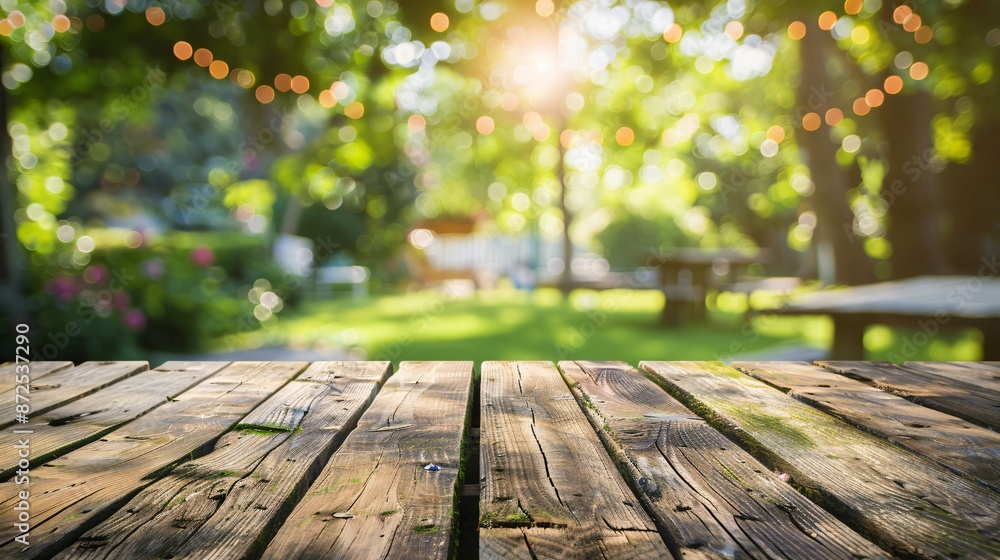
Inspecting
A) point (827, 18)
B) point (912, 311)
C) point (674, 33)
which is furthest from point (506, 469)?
point (674, 33)

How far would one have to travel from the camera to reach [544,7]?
5.76 meters

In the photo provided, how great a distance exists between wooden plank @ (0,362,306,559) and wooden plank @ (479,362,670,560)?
0.58 m

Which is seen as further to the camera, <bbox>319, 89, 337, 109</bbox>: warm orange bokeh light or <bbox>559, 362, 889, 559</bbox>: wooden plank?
<bbox>319, 89, 337, 109</bbox>: warm orange bokeh light

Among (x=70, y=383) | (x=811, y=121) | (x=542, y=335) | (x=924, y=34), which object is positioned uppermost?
(x=924, y=34)

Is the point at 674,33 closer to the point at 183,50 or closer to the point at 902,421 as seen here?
the point at 183,50

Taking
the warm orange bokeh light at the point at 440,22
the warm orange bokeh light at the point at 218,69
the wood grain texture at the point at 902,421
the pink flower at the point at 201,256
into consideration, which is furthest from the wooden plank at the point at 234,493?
the pink flower at the point at 201,256

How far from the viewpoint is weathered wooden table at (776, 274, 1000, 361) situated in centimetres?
389

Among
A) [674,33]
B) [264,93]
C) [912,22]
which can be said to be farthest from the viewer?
[674,33]

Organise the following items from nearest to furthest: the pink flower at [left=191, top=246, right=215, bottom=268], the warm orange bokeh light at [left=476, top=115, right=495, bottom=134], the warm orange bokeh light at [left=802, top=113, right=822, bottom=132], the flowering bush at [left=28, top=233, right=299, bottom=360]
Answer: the flowering bush at [left=28, top=233, right=299, bottom=360]
the warm orange bokeh light at [left=476, top=115, right=495, bottom=134]
the pink flower at [left=191, top=246, right=215, bottom=268]
the warm orange bokeh light at [left=802, top=113, right=822, bottom=132]

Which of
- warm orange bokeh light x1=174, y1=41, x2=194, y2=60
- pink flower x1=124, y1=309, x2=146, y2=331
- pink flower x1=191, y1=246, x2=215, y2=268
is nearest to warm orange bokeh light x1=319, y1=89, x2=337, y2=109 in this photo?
warm orange bokeh light x1=174, y1=41, x2=194, y2=60

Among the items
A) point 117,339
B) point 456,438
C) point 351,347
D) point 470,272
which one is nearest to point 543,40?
point 351,347

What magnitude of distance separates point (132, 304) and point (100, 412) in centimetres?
624

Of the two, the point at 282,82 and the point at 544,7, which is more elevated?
the point at 544,7

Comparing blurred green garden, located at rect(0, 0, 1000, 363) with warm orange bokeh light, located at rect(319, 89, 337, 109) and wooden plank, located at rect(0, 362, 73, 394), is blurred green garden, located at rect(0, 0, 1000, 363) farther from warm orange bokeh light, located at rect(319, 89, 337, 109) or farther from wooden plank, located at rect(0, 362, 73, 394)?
wooden plank, located at rect(0, 362, 73, 394)
